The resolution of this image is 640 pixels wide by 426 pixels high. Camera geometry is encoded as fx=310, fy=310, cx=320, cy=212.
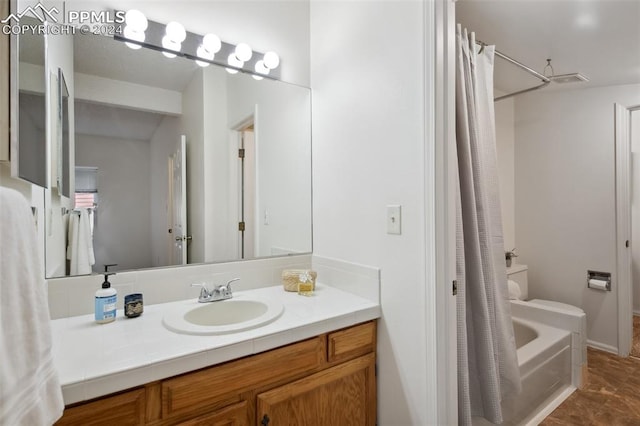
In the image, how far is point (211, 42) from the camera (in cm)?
154

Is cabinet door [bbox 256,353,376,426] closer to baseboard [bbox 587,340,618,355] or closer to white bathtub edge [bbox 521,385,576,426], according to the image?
white bathtub edge [bbox 521,385,576,426]

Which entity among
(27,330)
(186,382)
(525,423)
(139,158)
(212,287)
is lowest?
(525,423)

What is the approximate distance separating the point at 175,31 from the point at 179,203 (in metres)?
0.81

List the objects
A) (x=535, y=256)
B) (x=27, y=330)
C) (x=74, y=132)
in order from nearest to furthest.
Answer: (x=27, y=330) → (x=74, y=132) → (x=535, y=256)

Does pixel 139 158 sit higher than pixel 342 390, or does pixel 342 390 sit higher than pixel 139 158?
pixel 139 158

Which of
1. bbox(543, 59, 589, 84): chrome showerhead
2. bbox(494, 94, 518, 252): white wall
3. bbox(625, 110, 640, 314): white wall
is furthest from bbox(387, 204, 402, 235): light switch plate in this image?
bbox(625, 110, 640, 314): white wall

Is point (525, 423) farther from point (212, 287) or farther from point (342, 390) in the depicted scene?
point (212, 287)

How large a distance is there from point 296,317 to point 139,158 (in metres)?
0.99

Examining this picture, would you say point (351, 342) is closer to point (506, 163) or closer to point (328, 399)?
point (328, 399)

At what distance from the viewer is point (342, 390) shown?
123 centimetres

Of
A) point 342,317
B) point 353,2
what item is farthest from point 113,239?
point 353,2

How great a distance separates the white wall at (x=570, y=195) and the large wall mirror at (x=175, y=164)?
2.52m

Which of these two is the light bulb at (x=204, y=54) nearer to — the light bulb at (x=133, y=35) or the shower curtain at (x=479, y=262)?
the light bulb at (x=133, y=35)

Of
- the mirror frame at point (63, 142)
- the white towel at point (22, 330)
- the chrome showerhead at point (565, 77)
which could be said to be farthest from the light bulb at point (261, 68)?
the chrome showerhead at point (565, 77)
